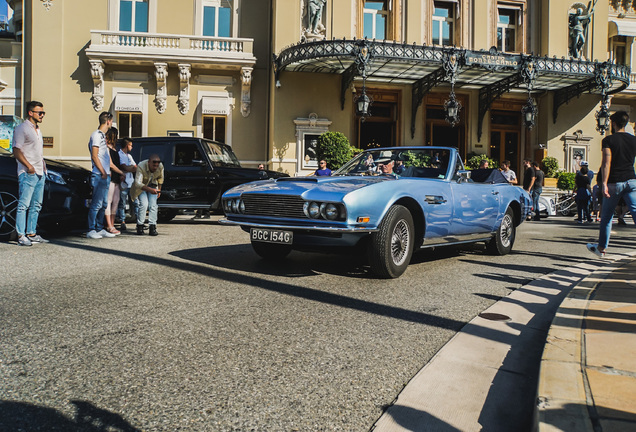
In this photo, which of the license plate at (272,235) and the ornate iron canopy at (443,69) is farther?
the ornate iron canopy at (443,69)

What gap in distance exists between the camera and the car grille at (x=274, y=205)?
15.3 feet

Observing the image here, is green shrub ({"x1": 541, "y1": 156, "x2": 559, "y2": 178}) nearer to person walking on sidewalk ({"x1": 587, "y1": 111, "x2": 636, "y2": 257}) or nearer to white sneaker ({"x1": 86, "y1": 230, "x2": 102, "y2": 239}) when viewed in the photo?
person walking on sidewalk ({"x1": 587, "y1": 111, "x2": 636, "y2": 257})

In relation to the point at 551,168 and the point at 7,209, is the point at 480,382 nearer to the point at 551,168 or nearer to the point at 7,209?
the point at 7,209

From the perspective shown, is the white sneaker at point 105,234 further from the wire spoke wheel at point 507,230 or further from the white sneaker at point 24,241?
the wire spoke wheel at point 507,230

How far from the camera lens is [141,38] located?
63.5 feet

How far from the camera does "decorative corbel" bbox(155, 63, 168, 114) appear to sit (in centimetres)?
1933

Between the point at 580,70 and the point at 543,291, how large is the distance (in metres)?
17.8

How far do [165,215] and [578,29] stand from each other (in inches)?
776

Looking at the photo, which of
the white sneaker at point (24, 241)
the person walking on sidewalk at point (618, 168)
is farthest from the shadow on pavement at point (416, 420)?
the white sneaker at point (24, 241)

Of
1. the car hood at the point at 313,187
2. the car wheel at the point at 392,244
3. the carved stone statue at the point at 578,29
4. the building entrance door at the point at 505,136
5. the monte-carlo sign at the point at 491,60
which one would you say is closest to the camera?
the car hood at the point at 313,187

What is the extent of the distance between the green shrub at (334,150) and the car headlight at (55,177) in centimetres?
1124

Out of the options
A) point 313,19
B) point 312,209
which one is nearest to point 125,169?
point 312,209

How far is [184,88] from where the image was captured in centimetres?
1991

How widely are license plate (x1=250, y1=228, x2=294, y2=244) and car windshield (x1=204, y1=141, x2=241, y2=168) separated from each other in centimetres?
631
